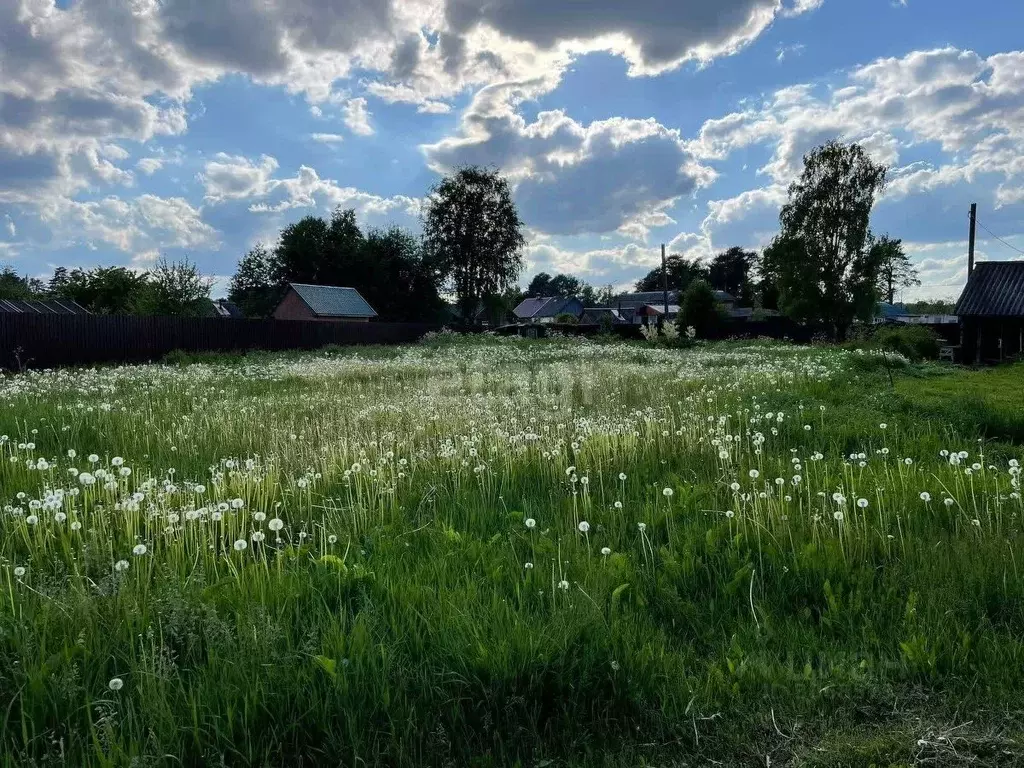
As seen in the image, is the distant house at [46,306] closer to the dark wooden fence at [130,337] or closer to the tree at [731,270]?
the dark wooden fence at [130,337]

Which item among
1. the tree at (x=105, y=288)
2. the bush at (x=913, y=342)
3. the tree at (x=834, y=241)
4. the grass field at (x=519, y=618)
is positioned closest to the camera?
the grass field at (x=519, y=618)

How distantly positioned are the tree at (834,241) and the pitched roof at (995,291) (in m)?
14.7

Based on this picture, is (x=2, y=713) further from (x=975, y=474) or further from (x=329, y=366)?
(x=329, y=366)

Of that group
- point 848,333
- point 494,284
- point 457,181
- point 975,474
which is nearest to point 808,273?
point 848,333

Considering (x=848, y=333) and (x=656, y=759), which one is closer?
(x=656, y=759)

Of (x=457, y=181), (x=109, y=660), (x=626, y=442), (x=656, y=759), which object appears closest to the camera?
(x=656, y=759)

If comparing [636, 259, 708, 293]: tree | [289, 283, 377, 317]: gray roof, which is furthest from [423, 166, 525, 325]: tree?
[636, 259, 708, 293]: tree

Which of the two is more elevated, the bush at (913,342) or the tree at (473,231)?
the tree at (473,231)

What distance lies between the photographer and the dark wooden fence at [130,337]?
23.5 metres

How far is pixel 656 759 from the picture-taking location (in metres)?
2.50

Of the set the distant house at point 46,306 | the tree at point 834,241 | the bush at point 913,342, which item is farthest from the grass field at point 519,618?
the distant house at point 46,306

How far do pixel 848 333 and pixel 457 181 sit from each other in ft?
145

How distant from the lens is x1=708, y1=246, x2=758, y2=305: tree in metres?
128

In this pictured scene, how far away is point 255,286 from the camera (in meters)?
79.1
